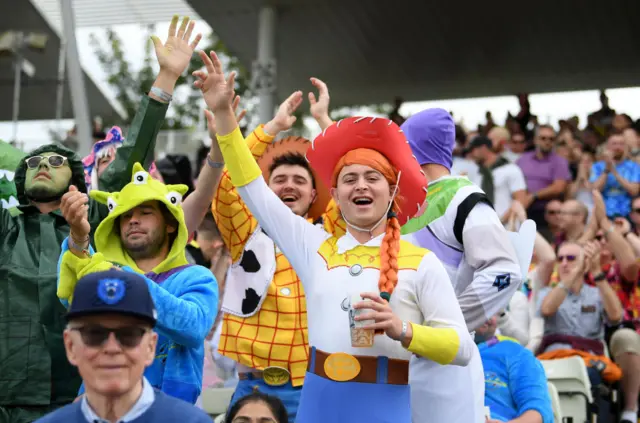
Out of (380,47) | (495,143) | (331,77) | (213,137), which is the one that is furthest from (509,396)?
(331,77)

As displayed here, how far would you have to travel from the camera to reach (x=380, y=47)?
58.2ft

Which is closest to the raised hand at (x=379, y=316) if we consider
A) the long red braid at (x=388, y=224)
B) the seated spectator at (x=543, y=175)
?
the long red braid at (x=388, y=224)

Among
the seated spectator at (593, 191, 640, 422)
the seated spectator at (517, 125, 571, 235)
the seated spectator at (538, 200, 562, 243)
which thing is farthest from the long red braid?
the seated spectator at (517, 125, 571, 235)

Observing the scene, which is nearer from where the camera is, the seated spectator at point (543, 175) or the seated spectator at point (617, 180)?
the seated spectator at point (617, 180)

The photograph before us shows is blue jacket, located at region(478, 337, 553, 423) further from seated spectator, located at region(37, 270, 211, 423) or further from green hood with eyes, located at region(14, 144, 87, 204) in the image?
seated spectator, located at region(37, 270, 211, 423)

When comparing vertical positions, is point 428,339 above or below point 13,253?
below

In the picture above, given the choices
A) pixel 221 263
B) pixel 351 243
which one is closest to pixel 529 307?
pixel 221 263

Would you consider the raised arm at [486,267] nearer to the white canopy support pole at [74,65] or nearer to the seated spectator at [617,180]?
the seated spectator at [617,180]

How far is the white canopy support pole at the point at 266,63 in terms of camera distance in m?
16.4

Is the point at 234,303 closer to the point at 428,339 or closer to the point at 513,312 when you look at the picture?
the point at 428,339

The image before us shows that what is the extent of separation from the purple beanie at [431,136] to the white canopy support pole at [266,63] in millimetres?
11937

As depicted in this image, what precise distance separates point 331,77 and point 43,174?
50.6ft

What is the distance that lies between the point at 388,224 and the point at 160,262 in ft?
3.28

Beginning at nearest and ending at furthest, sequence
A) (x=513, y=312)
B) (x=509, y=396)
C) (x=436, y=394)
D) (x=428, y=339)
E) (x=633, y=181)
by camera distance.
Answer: (x=428, y=339) → (x=436, y=394) → (x=509, y=396) → (x=513, y=312) → (x=633, y=181)
